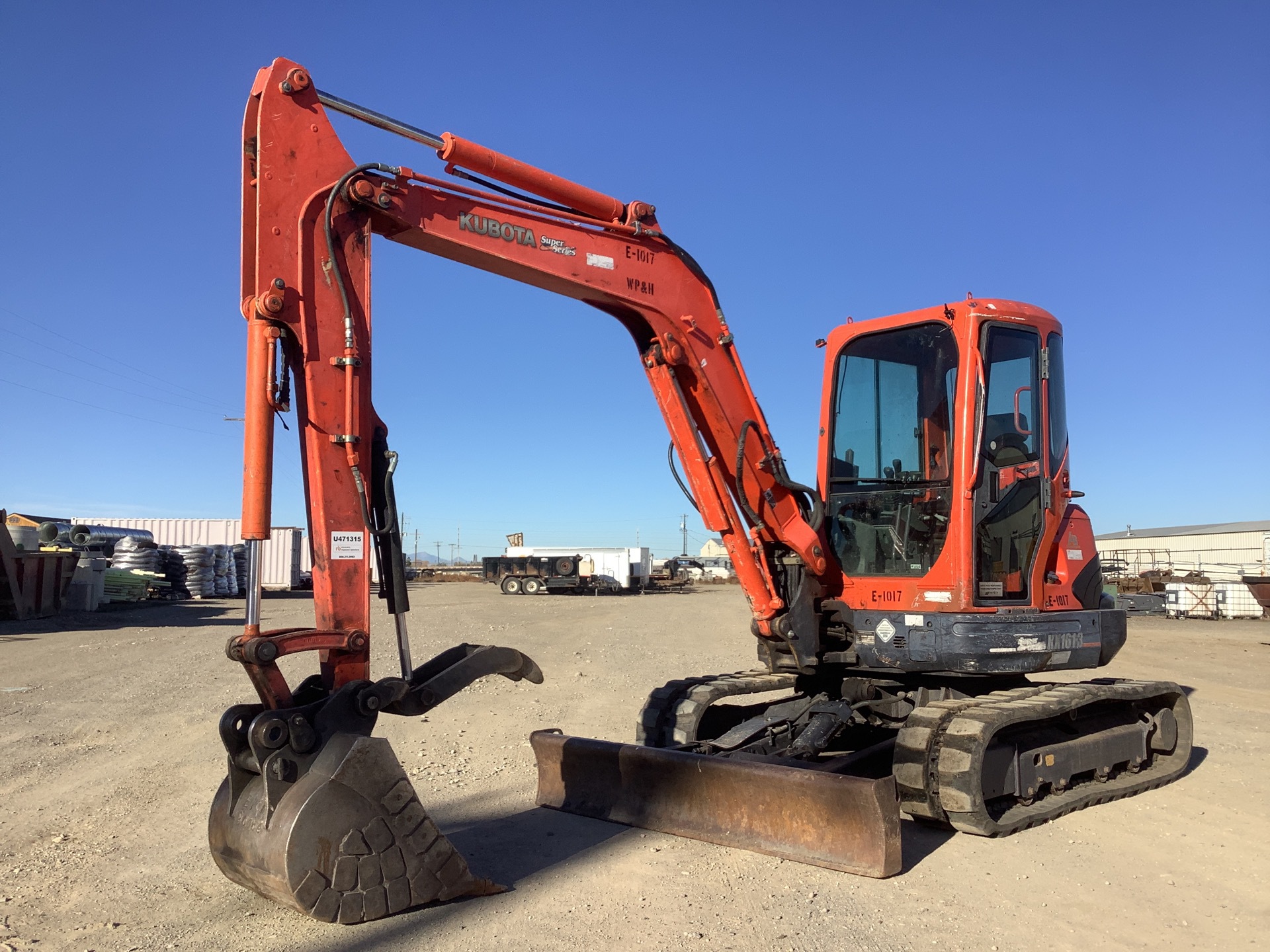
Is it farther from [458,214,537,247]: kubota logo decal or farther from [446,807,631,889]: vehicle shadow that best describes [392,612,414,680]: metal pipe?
[458,214,537,247]: kubota logo decal

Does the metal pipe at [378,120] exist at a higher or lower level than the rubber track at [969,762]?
higher

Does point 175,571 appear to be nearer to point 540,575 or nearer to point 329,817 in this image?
point 540,575

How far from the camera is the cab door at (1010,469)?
21.4 feet

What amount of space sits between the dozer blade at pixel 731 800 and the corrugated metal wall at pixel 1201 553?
1423 inches

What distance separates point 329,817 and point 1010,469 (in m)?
4.89

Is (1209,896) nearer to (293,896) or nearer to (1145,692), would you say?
(1145,692)

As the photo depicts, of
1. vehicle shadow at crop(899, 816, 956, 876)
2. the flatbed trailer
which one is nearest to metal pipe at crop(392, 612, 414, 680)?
vehicle shadow at crop(899, 816, 956, 876)

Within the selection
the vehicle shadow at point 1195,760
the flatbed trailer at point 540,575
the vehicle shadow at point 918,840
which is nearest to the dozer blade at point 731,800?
the vehicle shadow at point 918,840

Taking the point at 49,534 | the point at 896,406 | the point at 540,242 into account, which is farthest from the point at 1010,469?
the point at 49,534

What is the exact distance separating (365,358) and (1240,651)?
64.1 ft

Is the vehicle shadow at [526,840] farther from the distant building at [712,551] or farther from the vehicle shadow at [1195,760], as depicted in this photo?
the distant building at [712,551]

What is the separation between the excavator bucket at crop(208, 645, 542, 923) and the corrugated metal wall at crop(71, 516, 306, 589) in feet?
116

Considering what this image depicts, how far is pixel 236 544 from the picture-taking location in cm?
3969

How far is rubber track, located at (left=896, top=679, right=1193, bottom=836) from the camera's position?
224 inches
